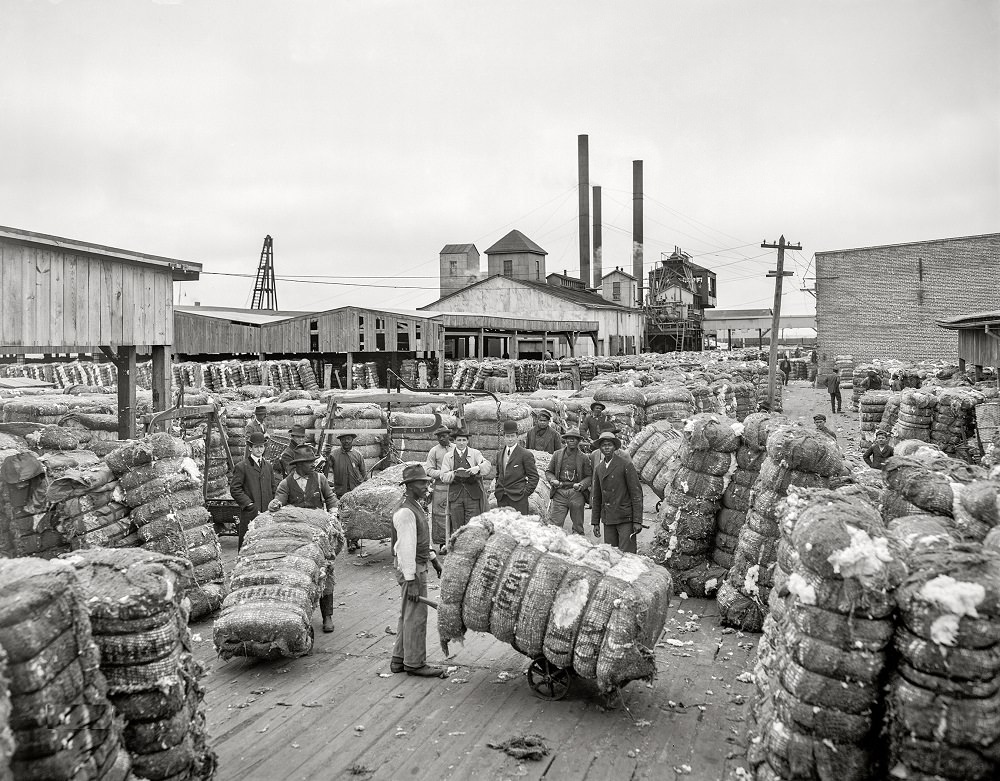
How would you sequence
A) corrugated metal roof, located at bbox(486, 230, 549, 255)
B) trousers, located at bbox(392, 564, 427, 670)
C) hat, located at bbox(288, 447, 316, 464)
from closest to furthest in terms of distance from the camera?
trousers, located at bbox(392, 564, 427, 670) < hat, located at bbox(288, 447, 316, 464) < corrugated metal roof, located at bbox(486, 230, 549, 255)

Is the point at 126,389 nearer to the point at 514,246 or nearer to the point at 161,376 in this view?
the point at 161,376

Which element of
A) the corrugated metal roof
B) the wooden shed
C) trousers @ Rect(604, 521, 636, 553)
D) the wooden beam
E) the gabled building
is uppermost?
the corrugated metal roof

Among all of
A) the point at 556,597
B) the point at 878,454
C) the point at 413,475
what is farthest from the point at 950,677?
the point at 878,454

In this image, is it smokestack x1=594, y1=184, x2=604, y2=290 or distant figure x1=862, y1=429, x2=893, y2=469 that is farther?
smokestack x1=594, y1=184, x2=604, y2=290

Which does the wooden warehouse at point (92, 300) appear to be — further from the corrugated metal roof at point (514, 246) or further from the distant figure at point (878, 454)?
the corrugated metal roof at point (514, 246)

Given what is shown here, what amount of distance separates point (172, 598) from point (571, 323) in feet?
135

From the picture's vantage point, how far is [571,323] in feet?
146

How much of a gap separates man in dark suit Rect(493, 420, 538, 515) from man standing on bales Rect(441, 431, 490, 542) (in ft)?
0.94

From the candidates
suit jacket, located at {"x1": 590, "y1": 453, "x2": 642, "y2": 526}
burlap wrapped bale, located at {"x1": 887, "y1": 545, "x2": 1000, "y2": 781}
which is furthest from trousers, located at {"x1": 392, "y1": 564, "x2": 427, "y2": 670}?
burlap wrapped bale, located at {"x1": 887, "y1": 545, "x2": 1000, "y2": 781}

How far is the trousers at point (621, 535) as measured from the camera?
918 centimetres

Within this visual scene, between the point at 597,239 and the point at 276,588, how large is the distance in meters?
74.9

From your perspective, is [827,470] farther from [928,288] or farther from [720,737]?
[928,288]

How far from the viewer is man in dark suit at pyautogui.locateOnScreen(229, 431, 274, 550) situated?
397 inches

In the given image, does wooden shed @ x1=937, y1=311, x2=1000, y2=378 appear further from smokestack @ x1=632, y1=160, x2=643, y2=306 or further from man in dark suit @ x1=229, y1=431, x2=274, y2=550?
smokestack @ x1=632, y1=160, x2=643, y2=306
